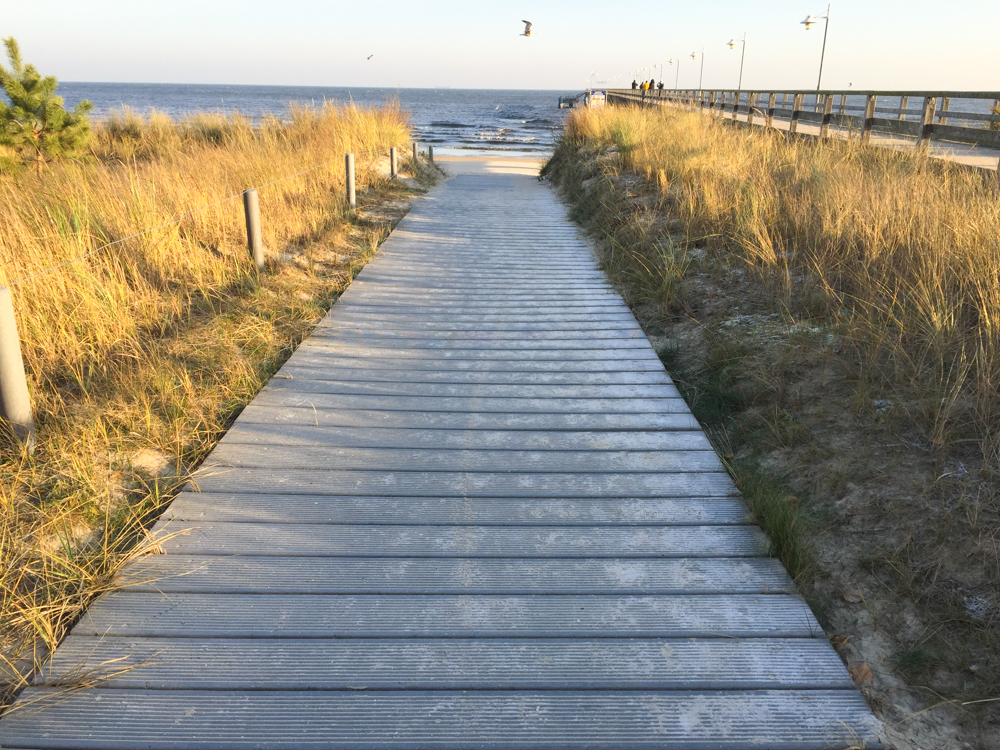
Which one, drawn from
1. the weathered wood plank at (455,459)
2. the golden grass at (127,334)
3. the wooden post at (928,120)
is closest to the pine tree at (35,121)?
the golden grass at (127,334)

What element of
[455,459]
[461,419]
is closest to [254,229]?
[461,419]

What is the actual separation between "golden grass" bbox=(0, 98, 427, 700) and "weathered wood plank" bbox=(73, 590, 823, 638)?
0.84 ft

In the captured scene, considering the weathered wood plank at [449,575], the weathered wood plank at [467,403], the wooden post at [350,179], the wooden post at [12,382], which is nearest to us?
the weathered wood plank at [449,575]

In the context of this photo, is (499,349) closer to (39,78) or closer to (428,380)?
(428,380)

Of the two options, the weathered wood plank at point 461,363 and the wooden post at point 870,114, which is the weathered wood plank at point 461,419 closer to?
the weathered wood plank at point 461,363

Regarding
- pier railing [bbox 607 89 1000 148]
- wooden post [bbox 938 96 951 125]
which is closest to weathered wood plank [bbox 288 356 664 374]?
pier railing [bbox 607 89 1000 148]

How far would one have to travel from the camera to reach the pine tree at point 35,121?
29.0 ft

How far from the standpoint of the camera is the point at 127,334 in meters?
3.96

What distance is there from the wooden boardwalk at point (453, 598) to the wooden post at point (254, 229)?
188 centimetres

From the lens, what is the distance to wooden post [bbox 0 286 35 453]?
266cm

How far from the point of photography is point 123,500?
2752mm

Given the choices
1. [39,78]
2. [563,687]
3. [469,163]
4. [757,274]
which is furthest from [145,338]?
[469,163]

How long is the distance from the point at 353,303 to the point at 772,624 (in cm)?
422

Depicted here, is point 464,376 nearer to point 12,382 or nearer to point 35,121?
point 12,382
